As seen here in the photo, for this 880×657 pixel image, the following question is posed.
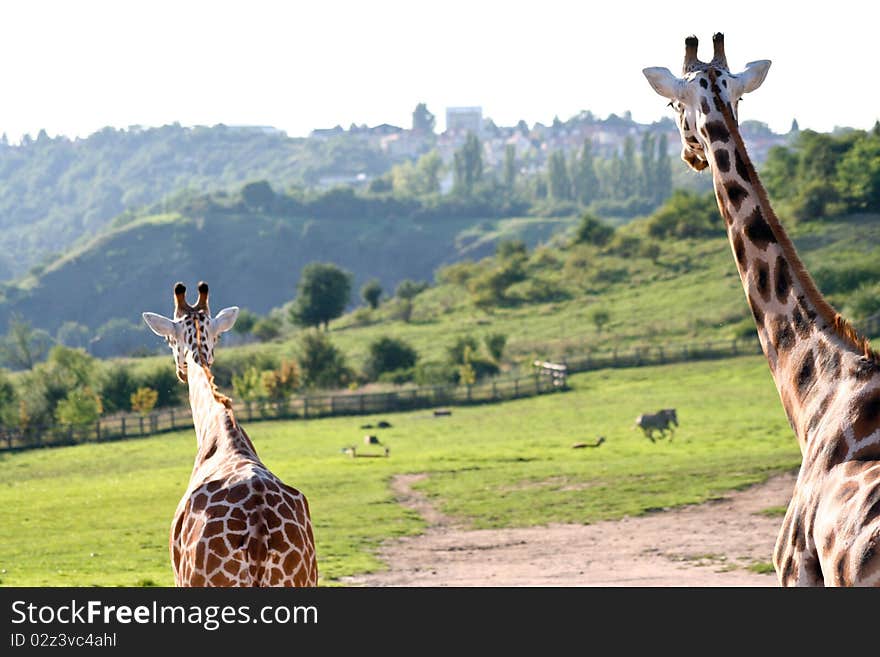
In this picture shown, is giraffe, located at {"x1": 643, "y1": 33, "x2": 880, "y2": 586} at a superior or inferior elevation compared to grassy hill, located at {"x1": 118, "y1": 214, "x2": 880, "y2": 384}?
inferior

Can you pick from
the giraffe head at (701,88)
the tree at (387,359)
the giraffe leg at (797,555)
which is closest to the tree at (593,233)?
the tree at (387,359)

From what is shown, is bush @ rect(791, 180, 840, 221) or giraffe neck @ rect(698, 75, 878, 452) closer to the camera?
giraffe neck @ rect(698, 75, 878, 452)

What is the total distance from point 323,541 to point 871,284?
41.5 m

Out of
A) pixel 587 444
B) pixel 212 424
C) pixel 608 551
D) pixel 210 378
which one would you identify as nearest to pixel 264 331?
pixel 587 444

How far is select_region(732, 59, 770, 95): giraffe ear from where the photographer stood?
21.1ft

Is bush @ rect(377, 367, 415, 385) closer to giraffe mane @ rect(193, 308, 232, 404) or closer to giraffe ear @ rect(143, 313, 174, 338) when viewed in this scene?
giraffe ear @ rect(143, 313, 174, 338)

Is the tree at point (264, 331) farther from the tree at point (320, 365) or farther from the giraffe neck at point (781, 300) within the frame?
the giraffe neck at point (781, 300)

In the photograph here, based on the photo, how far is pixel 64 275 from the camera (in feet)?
583

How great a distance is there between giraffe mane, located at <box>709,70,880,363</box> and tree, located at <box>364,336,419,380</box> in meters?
52.4

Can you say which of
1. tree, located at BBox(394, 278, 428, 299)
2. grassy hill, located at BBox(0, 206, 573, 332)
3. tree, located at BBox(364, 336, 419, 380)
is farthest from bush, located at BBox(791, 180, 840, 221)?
grassy hill, located at BBox(0, 206, 573, 332)

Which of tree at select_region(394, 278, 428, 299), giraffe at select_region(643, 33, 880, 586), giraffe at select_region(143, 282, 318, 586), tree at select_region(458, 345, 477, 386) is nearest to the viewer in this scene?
giraffe at select_region(643, 33, 880, 586)

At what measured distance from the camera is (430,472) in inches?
1188
